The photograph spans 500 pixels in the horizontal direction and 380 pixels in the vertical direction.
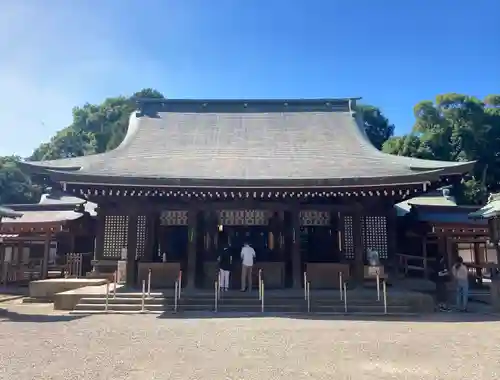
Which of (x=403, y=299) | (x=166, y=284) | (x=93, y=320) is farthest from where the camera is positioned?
(x=166, y=284)

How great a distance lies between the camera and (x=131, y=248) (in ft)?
38.8

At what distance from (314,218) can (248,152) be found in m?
3.71

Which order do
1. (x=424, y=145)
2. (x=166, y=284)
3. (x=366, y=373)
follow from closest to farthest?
(x=366, y=373) < (x=166, y=284) < (x=424, y=145)

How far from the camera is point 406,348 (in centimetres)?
637

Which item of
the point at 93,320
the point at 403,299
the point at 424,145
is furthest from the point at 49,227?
the point at 424,145

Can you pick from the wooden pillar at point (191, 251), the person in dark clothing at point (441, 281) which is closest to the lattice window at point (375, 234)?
the person in dark clothing at point (441, 281)

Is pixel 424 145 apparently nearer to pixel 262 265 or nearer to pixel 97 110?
pixel 262 265

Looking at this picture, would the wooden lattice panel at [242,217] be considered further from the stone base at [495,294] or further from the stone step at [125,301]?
the stone base at [495,294]

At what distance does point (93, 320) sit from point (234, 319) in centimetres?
324

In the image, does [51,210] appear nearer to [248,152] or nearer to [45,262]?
[45,262]

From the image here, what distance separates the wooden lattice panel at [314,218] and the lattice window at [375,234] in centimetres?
145

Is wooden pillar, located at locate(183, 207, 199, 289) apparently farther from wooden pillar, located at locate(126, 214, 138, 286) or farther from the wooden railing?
the wooden railing

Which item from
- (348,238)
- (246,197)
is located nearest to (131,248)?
(246,197)

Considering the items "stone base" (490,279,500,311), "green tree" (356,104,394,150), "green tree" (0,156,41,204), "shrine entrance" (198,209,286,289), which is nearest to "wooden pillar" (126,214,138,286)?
"shrine entrance" (198,209,286,289)
